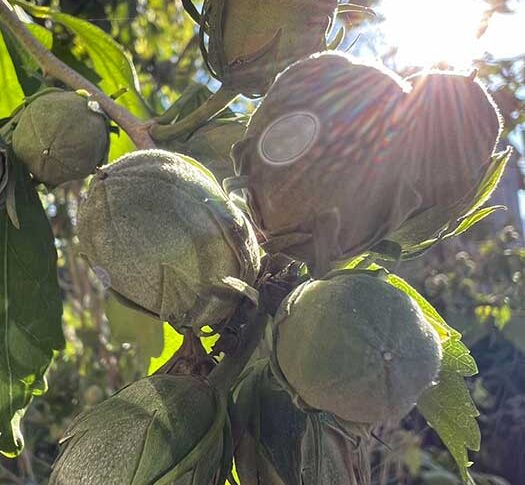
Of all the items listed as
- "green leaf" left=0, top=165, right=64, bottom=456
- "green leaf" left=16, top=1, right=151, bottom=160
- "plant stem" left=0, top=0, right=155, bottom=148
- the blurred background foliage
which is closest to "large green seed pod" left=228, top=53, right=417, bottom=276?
"plant stem" left=0, top=0, right=155, bottom=148

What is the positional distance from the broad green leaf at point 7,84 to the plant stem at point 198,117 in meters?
0.70

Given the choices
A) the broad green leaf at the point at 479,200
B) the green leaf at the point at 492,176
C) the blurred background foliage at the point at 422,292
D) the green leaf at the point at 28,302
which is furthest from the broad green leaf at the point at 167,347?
the blurred background foliage at the point at 422,292

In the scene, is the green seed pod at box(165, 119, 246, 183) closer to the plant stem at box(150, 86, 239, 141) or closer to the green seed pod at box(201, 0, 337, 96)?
the plant stem at box(150, 86, 239, 141)

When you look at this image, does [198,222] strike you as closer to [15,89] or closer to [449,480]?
[15,89]

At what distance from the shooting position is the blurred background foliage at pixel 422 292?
3238mm

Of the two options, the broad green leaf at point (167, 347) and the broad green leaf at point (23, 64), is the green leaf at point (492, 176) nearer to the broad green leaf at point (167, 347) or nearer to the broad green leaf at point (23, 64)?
the broad green leaf at point (167, 347)

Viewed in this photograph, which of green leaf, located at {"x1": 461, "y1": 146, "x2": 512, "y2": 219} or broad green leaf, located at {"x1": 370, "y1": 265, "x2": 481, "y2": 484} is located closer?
green leaf, located at {"x1": 461, "y1": 146, "x2": 512, "y2": 219}

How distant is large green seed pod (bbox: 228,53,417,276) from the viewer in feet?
2.97

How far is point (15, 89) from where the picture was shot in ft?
6.59

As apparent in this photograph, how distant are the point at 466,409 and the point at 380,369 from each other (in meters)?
0.39

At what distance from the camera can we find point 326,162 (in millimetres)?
910

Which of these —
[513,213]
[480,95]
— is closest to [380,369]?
[480,95]

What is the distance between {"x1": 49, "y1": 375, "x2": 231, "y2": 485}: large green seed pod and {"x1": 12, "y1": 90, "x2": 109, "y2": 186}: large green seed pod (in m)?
0.53

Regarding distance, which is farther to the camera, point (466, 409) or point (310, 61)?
point (466, 409)
